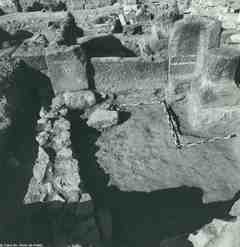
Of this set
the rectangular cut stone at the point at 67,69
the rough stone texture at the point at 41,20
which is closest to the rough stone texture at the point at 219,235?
the rectangular cut stone at the point at 67,69

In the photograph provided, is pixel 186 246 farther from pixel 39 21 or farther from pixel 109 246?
pixel 39 21

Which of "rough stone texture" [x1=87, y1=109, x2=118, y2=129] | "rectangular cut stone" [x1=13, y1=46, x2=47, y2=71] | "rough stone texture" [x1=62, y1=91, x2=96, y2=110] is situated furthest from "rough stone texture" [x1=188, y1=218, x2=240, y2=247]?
"rectangular cut stone" [x1=13, y1=46, x2=47, y2=71]

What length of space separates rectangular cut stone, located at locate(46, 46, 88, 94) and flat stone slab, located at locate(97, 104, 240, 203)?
1.75 meters

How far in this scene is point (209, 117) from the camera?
313 inches

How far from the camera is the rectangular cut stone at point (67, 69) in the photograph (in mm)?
8852

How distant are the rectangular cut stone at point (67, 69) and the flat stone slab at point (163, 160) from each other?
1746mm

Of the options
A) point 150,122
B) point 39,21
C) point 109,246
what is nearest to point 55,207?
point 109,246

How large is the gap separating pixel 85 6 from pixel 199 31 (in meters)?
9.12

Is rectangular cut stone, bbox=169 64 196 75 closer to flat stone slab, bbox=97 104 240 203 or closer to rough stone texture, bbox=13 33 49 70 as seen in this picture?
flat stone slab, bbox=97 104 240 203

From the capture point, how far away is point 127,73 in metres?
9.37

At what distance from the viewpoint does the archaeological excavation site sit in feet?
19.8

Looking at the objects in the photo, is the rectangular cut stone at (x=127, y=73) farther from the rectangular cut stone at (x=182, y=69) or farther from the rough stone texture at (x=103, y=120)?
the rough stone texture at (x=103, y=120)

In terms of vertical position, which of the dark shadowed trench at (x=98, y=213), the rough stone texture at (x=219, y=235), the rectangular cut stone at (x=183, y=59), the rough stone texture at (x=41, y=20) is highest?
the rough stone texture at (x=41, y=20)

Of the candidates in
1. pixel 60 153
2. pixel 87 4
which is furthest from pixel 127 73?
pixel 87 4
